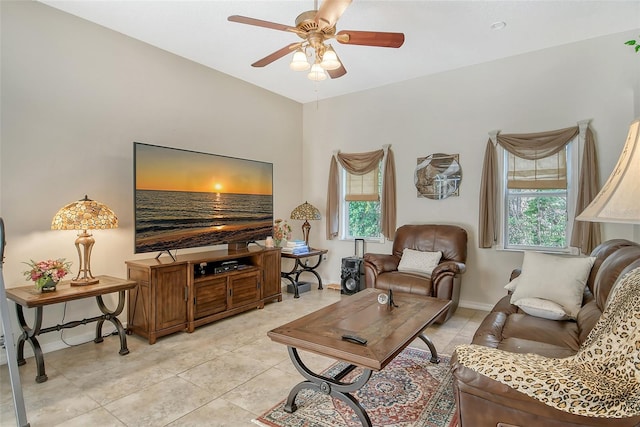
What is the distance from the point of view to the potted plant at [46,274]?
2.66 meters

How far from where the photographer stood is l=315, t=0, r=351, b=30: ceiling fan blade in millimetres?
2016

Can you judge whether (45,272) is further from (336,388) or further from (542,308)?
(542,308)

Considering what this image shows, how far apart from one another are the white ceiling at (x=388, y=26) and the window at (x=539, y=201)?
1241mm

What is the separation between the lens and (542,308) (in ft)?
8.06

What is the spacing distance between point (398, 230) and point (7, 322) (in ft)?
13.1

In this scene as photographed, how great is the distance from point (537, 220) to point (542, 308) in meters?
2.02

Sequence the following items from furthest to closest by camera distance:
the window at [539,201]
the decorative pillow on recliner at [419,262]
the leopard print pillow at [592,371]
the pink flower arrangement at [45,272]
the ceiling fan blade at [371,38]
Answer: the decorative pillow on recliner at [419,262] → the window at [539,201] → the pink flower arrangement at [45,272] → the ceiling fan blade at [371,38] → the leopard print pillow at [592,371]

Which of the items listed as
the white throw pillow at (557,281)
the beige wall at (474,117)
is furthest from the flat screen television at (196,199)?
the white throw pillow at (557,281)

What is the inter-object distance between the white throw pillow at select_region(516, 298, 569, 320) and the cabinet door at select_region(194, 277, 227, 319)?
2893 millimetres

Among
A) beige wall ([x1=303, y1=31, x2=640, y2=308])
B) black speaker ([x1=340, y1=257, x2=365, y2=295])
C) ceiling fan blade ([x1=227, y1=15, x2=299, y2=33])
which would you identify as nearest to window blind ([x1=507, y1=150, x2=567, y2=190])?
beige wall ([x1=303, y1=31, x2=640, y2=308])

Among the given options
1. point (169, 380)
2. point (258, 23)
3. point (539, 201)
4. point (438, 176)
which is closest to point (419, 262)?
point (438, 176)

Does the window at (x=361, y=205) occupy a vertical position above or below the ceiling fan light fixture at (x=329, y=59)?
below

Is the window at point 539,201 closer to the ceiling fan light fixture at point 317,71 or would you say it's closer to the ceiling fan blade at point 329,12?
the ceiling fan light fixture at point 317,71

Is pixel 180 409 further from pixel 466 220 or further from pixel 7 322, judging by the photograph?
pixel 466 220
